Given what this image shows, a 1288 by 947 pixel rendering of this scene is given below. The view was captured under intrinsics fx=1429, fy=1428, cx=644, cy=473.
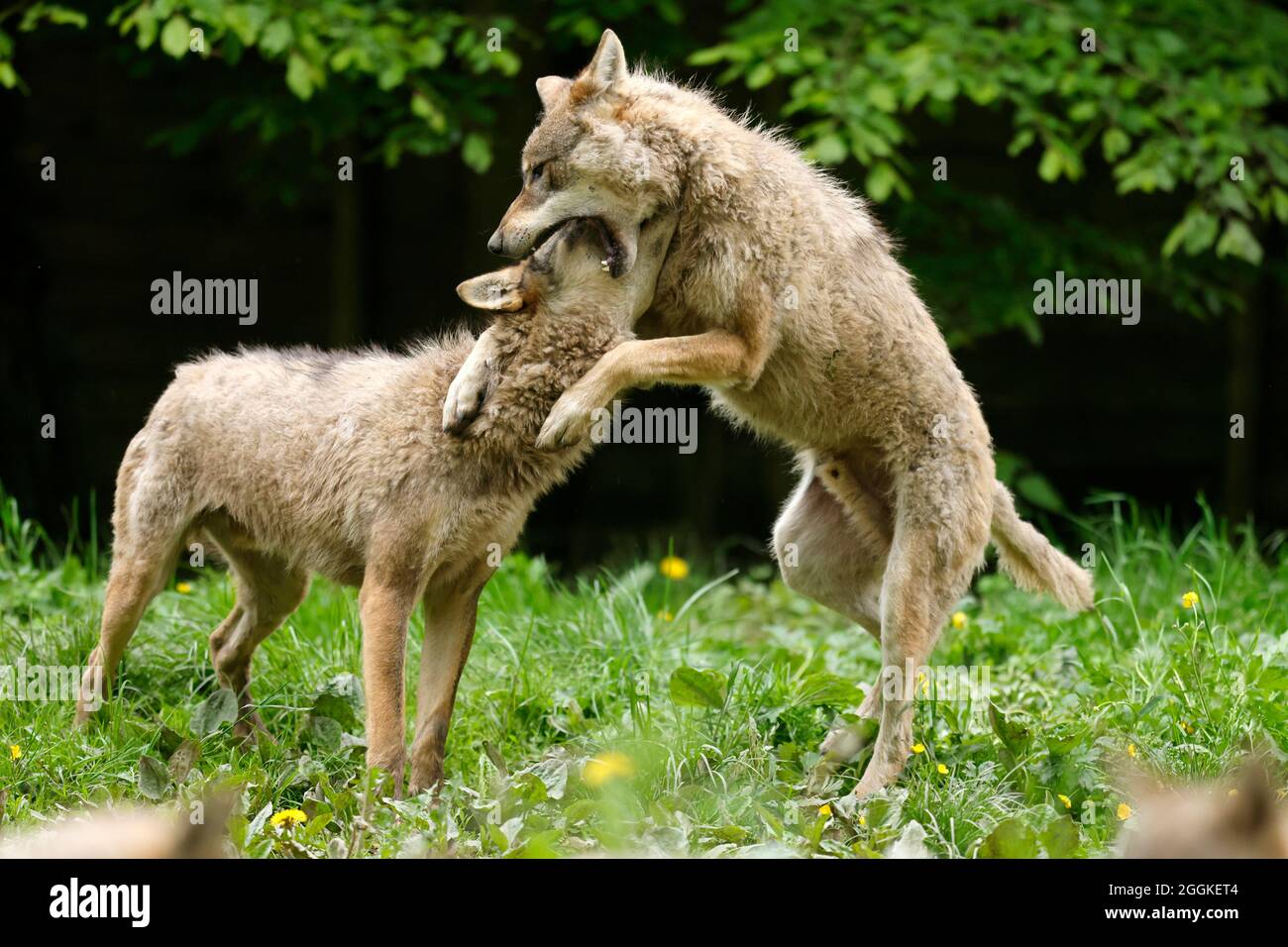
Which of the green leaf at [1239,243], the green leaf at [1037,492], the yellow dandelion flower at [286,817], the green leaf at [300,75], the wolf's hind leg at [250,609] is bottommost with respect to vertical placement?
the yellow dandelion flower at [286,817]

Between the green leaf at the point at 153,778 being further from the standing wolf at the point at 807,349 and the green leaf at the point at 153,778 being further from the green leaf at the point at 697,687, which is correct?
the green leaf at the point at 697,687

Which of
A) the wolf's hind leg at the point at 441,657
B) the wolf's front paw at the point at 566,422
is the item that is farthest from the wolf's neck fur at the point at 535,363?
the wolf's hind leg at the point at 441,657

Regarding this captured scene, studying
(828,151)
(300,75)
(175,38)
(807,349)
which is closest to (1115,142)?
(828,151)

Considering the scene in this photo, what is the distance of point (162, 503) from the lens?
530 cm

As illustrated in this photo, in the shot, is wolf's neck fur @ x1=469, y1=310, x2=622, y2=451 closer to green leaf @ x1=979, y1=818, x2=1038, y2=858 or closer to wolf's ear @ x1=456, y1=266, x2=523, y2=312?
wolf's ear @ x1=456, y1=266, x2=523, y2=312

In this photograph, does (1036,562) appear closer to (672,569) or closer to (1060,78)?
(672,569)

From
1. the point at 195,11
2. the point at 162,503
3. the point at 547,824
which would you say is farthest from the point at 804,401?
the point at 195,11

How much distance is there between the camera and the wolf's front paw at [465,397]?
190 inches

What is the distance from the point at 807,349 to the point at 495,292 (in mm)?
1234

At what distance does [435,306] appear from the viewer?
10.9 m

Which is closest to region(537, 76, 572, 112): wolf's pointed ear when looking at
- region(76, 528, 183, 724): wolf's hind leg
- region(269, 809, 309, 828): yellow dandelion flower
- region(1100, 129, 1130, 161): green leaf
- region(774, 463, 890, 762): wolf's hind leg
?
region(774, 463, 890, 762): wolf's hind leg

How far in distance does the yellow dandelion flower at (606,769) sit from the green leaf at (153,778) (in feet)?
4.41
